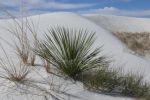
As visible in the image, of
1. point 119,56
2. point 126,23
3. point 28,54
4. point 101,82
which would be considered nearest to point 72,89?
point 101,82

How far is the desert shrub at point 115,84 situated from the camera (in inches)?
287

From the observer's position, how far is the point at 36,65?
26.4 ft

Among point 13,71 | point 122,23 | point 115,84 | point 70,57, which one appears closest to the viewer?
point 13,71

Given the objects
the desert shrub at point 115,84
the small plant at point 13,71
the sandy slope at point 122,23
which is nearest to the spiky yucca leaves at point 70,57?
the desert shrub at point 115,84

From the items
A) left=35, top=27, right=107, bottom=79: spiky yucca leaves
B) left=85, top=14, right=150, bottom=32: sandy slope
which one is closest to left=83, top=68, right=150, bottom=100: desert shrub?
left=35, top=27, right=107, bottom=79: spiky yucca leaves

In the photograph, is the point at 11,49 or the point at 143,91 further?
the point at 11,49

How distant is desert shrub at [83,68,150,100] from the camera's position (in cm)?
729

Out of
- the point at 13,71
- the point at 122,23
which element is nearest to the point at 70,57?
the point at 13,71

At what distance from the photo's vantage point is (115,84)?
297 inches

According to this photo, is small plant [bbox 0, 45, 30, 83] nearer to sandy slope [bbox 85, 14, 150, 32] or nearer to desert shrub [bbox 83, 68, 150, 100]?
desert shrub [bbox 83, 68, 150, 100]

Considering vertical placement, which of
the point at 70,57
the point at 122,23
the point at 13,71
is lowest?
the point at 13,71

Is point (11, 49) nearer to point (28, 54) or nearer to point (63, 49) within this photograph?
point (28, 54)

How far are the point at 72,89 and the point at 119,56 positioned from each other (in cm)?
454

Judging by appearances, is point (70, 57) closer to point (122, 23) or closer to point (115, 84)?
point (115, 84)
